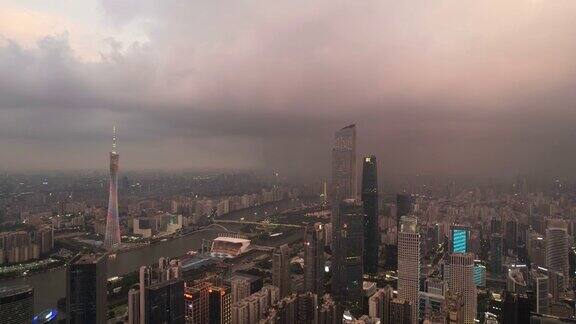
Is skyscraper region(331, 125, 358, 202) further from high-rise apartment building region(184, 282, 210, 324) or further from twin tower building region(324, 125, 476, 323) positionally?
high-rise apartment building region(184, 282, 210, 324)

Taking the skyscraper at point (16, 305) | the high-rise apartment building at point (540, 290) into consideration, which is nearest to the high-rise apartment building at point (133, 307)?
the skyscraper at point (16, 305)

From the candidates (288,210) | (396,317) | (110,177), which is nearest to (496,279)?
(396,317)

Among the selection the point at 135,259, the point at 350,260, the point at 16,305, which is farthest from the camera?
the point at 350,260

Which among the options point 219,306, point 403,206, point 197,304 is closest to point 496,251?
point 403,206

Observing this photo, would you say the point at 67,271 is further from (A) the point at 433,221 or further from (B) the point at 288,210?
(A) the point at 433,221

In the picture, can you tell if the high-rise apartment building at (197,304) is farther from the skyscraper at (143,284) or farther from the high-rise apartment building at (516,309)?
the high-rise apartment building at (516,309)

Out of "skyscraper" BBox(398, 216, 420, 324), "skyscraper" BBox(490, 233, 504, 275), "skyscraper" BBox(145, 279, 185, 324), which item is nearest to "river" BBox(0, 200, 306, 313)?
"skyscraper" BBox(145, 279, 185, 324)

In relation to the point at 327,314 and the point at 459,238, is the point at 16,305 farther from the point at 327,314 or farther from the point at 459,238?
the point at 459,238
